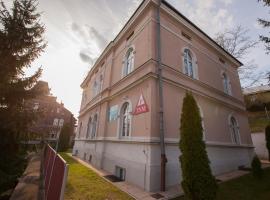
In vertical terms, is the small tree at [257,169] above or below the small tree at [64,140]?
below

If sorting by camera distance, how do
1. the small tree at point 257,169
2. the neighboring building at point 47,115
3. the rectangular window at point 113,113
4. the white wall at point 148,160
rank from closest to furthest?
1. the white wall at point 148,160
2. the small tree at point 257,169
3. the neighboring building at point 47,115
4. the rectangular window at point 113,113

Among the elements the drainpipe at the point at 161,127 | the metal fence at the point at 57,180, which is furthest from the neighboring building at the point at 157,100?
the metal fence at the point at 57,180

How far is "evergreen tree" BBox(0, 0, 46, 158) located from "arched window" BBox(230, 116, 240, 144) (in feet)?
47.1

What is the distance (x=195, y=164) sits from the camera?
481cm

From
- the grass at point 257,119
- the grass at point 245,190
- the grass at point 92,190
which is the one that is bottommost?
the grass at point 92,190

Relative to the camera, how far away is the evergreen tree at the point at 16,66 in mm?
7029

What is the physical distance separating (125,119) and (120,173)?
10.4ft

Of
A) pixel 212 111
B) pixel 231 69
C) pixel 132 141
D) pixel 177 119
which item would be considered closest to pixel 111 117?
pixel 132 141

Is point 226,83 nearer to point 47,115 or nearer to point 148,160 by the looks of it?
point 148,160

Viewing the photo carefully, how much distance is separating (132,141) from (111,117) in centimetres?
351

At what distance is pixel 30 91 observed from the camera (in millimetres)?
8398

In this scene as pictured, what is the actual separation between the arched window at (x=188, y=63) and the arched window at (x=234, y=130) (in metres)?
5.97

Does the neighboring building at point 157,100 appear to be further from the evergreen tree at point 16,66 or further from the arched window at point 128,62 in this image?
the evergreen tree at point 16,66

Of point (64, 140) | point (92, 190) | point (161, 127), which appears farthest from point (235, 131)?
point (64, 140)
